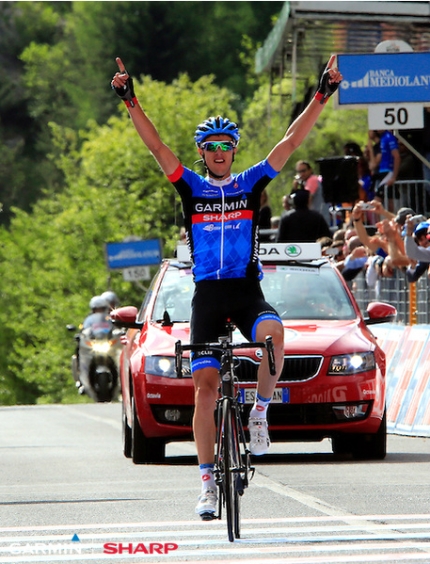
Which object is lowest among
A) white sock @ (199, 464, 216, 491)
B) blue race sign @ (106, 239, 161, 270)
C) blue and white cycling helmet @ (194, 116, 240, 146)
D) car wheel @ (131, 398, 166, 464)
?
car wheel @ (131, 398, 166, 464)

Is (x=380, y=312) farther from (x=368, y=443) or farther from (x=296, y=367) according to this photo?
(x=368, y=443)

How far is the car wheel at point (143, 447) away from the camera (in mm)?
13008

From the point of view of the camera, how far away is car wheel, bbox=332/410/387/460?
518 inches

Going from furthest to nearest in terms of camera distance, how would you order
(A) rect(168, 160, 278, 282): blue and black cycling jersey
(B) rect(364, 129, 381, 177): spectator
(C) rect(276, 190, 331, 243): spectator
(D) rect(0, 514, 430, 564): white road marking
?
(B) rect(364, 129, 381, 177): spectator
(C) rect(276, 190, 331, 243): spectator
(A) rect(168, 160, 278, 282): blue and black cycling jersey
(D) rect(0, 514, 430, 564): white road marking

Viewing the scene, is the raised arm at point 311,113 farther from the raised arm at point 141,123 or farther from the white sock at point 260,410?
the white sock at point 260,410

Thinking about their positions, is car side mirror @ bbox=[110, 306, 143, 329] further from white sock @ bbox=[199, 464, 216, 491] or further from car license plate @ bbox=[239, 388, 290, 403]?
white sock @ bbox=[199, 464, 216, 491]

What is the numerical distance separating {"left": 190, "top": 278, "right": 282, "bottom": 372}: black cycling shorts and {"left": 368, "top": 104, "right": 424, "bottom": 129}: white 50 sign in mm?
12156

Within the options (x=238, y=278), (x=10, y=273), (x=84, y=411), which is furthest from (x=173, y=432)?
(x=10, y=273)

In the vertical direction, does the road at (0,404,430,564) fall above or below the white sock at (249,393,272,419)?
below

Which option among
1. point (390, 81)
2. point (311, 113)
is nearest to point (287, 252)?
point (311, 113)

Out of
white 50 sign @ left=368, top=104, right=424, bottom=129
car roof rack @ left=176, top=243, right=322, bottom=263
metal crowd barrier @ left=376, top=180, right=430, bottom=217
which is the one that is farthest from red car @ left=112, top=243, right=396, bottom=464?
metal crowd barrier @ left=376, top=180, right=430, bottom=217

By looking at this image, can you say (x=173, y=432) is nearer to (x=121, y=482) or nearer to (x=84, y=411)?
(x=121, y=482)

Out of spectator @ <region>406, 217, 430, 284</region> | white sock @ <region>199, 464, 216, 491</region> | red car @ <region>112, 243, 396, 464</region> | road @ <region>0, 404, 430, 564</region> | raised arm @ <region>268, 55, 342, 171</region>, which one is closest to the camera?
road @ <region>0, 404, 430, 564</region>

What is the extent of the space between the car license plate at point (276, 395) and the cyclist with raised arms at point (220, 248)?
3737 millimetres
